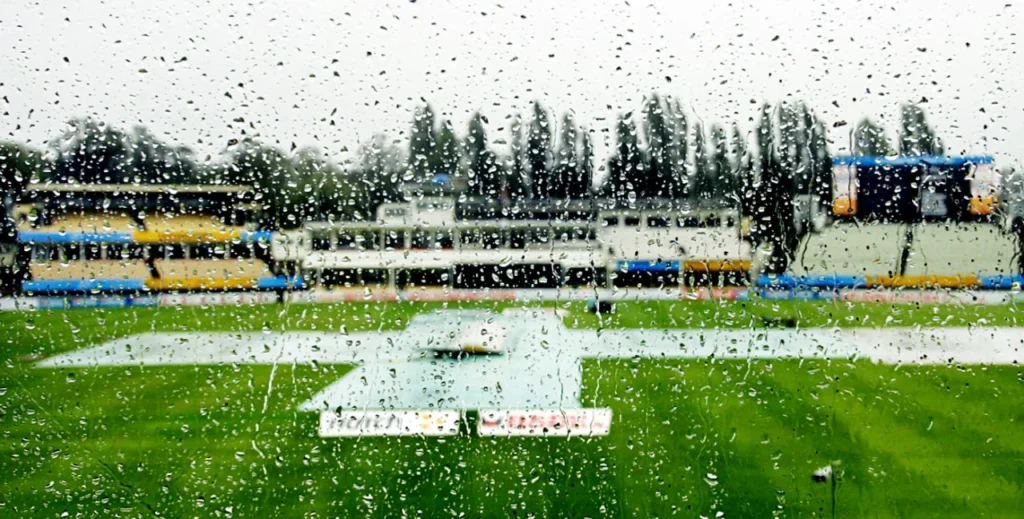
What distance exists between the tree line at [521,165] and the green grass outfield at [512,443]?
1.07 feet

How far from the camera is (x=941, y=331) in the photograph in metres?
2.23

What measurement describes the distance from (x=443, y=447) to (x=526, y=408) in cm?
30

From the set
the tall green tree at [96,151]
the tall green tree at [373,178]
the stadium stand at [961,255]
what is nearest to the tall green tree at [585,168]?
the tall green tree at [373,178]

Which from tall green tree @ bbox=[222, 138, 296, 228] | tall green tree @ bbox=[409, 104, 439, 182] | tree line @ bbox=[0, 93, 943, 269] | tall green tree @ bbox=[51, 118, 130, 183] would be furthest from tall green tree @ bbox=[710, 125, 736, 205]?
tall green tree @ bbox=[51, 118, 130, 183]

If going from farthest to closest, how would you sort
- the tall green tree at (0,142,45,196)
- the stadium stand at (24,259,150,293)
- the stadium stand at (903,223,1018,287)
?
the stadium stand at (903,223,1018,287) → the stadium stand at (24,259,150,293) → the tall green tree at (0,142,45,196)

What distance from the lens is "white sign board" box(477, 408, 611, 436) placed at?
83.7 inches

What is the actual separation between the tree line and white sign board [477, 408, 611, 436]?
69cm

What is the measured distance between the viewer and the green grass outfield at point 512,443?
1.98 m

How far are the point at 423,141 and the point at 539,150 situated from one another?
1.09 ft

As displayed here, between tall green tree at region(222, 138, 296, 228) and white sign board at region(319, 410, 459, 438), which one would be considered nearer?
tall green tree at region(222, 138, 296, 228)

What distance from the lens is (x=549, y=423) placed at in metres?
2.13

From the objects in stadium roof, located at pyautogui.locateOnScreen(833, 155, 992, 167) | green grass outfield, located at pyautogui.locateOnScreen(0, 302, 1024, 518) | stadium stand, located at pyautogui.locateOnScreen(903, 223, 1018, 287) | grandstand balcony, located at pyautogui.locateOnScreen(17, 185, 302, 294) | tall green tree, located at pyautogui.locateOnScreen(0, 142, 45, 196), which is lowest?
green grass outfield, located at pyautogui.locateOnScreen(0, 302, 1024, 518)

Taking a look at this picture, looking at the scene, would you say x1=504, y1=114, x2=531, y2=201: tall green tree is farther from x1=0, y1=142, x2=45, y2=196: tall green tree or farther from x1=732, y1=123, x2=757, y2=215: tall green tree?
x1=0, y1=142, x2=45, y2=196: tall green tree

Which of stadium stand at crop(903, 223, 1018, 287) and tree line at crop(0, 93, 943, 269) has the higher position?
tree line at crop(0, 93, 943, 269)
